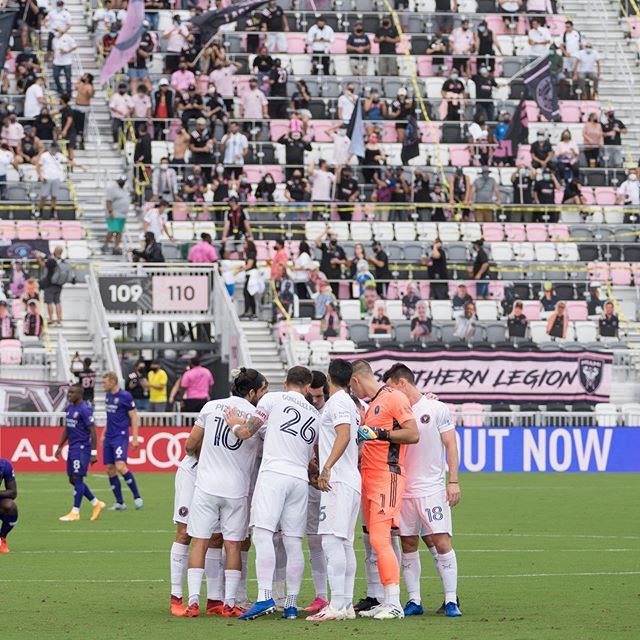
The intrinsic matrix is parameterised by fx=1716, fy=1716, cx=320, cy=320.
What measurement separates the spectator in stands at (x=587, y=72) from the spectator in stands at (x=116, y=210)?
48.5ft

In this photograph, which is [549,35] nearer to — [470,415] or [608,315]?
[608,315]

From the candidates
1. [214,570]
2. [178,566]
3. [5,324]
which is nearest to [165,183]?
[5,324]

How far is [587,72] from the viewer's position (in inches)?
1889

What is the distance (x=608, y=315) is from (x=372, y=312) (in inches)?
215

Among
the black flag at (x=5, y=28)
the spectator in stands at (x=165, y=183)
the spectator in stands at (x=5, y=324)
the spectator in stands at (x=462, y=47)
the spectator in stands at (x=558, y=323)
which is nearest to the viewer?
the spectator in stands at (x=5, y=324)

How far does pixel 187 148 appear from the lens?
135ft

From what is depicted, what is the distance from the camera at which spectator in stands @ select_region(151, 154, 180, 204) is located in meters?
40.3

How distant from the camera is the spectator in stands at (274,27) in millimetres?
45625

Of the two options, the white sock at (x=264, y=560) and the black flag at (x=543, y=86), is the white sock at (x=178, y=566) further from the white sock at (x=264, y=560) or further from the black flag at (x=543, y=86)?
the black flag at (x=543, y=86)

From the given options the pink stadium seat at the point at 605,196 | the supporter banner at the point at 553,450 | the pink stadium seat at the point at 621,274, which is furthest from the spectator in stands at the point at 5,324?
the pink stadium seat at the point at 605,196

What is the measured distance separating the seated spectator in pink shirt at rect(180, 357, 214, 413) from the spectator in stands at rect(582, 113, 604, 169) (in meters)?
15.6

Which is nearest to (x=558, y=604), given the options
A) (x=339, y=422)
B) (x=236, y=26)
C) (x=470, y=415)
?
(x=339, y=422)

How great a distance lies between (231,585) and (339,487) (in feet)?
4.04

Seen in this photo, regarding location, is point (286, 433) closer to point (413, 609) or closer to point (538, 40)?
point (413, 609)
